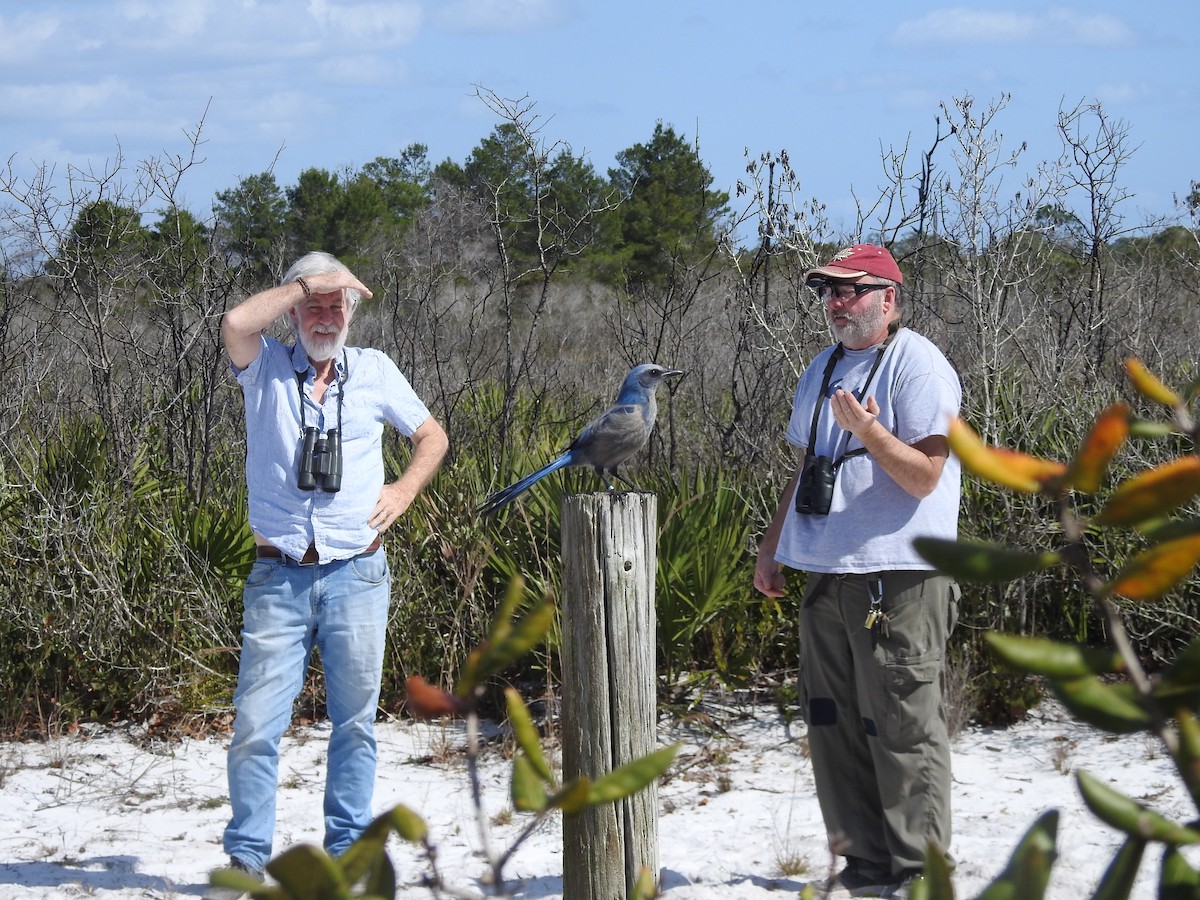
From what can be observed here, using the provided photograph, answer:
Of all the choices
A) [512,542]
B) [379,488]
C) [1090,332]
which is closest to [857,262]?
[379,488]

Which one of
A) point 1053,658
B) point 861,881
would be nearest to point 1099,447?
point 1053,658

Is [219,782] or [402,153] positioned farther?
[402,153]

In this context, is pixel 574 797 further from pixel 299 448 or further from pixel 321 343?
pixel 321 343

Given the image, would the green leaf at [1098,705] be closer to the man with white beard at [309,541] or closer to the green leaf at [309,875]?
the green leaf at [309,875]

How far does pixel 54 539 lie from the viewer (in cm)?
588

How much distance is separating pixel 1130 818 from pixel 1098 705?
2.6 inches

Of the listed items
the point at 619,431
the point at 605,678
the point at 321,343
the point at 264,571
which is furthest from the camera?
the point at 619,431

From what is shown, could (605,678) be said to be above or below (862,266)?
below

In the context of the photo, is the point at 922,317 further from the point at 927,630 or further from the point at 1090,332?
the point at 927,630

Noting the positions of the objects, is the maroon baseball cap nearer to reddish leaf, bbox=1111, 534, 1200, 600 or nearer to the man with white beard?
the man with white beard

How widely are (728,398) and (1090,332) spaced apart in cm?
261

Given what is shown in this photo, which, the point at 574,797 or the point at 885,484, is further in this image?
the point at 885,484

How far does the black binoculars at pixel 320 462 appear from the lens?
3740mm

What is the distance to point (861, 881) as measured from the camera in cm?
387
